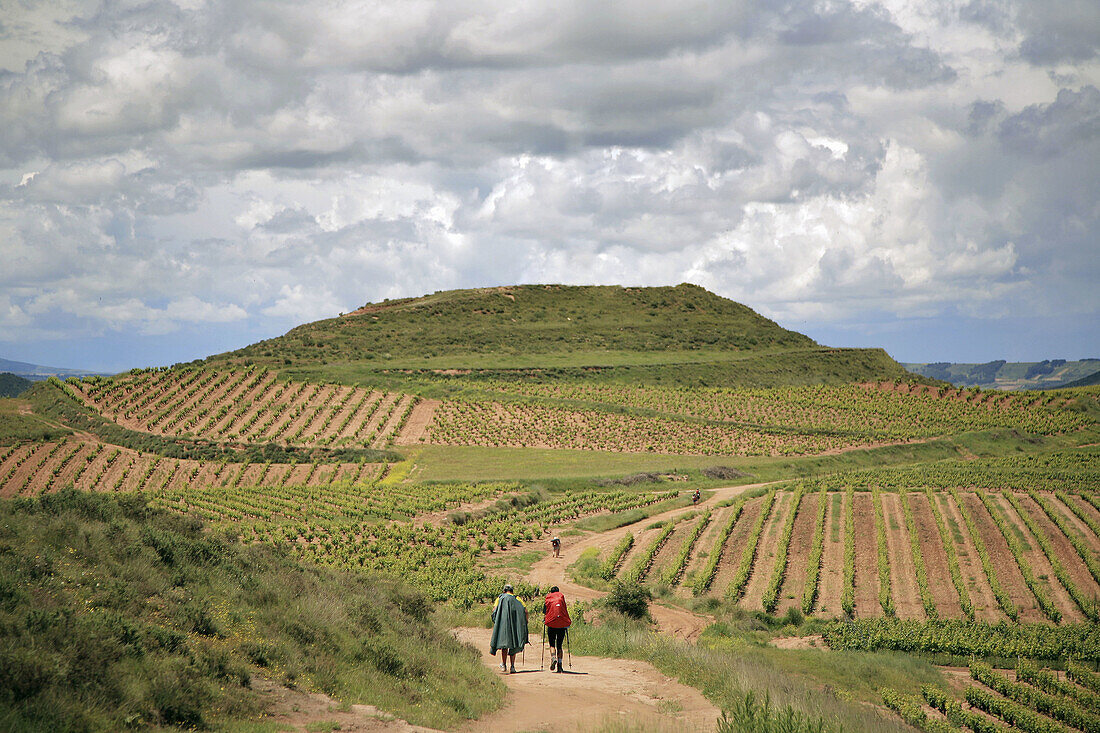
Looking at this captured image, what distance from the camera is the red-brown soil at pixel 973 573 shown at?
2654cm

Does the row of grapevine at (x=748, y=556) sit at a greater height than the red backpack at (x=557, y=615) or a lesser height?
lesser

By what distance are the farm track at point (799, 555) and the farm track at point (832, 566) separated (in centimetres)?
63

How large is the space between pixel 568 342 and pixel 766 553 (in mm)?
78914

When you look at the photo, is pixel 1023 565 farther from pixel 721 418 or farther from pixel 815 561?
pixel 721 418

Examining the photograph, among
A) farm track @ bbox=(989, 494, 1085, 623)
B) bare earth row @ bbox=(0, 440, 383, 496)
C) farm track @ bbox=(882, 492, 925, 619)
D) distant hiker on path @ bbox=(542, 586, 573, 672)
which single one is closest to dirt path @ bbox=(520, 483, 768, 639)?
farm track @ bbox=(882, 492, 925, 619)

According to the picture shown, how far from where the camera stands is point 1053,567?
30.1m

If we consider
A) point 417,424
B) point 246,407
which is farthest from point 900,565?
point 246,407

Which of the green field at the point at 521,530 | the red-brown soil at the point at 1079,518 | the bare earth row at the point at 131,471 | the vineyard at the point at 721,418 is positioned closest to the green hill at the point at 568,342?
the green field at the point at 521,530

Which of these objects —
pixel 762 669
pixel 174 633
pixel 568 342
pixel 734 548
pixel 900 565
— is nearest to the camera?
pixel 174 633

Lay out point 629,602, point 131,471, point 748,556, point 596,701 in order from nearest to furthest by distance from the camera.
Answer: point 596,701 < point 629,602 < point 748,556 < point 131,471

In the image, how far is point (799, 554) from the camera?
32.8 meters

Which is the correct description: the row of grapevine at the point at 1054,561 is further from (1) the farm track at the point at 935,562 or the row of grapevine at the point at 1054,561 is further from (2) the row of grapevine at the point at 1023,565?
(1) the farm track at the point at 935,562

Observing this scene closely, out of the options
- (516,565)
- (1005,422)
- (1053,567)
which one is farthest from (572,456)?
(1005,422)

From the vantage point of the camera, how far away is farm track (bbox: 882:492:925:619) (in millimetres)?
27125
